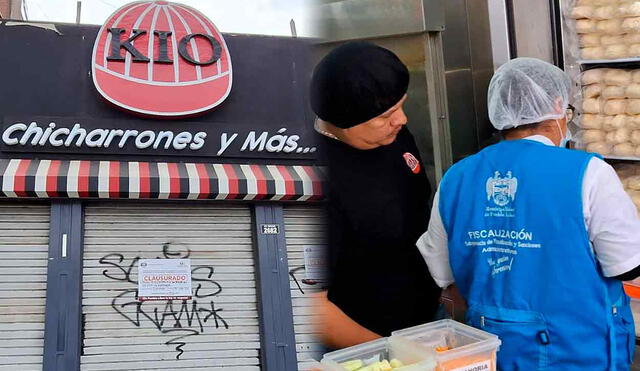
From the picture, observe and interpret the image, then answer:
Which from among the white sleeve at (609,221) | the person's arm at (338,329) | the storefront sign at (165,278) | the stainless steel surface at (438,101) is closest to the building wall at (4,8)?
the storefront sign at (165,278)

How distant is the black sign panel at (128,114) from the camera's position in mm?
7020

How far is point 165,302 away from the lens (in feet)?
23.5

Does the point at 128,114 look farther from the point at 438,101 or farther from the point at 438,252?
the point at 438,252

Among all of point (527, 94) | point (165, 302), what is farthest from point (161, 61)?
point (527, 94)

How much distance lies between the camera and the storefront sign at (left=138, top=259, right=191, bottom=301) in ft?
23.5

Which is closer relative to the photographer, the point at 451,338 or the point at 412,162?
the point at 451,338

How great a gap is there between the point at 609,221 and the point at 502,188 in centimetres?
33

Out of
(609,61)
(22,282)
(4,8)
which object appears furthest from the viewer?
(4,8)

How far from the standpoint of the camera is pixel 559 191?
183cm

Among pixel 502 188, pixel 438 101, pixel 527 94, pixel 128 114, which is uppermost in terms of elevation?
pixel 128 114

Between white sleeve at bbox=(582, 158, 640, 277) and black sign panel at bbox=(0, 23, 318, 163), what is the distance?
5060mm

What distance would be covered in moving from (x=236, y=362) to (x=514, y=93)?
5827 mm

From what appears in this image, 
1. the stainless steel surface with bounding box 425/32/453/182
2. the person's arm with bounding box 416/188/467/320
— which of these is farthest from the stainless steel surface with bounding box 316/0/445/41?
the person's arm with bounding box 416/188/467/320

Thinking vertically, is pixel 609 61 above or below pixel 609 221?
above
